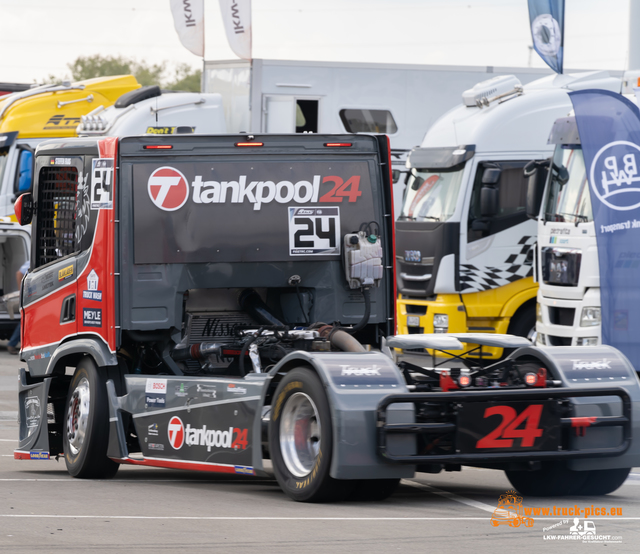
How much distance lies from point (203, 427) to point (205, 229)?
65.4 inches

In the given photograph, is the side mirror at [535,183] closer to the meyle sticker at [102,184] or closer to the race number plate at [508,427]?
the meyle sticker at [102,184]

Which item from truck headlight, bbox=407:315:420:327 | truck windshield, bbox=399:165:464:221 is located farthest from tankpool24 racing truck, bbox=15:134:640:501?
truck headlight, bbox=407:315:420:327

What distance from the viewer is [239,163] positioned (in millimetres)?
9258

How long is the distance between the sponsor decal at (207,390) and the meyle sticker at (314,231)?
5.09ft

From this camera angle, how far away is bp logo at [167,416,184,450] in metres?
8.43

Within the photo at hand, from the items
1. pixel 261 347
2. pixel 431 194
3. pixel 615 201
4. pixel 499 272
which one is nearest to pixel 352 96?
pixel 431 194

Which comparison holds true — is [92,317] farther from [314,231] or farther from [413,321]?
[413,321]

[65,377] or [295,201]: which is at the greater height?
[295,201]

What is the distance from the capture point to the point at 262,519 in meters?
6.77

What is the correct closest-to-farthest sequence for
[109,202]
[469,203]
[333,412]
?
[333,412] < [109,202] < [469,203]

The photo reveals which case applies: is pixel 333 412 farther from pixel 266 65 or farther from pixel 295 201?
pixel 266 65

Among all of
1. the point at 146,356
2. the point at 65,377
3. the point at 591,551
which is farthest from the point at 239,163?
the point at 591,551

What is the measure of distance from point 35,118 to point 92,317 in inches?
485

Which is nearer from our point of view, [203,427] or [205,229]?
[203,427]
